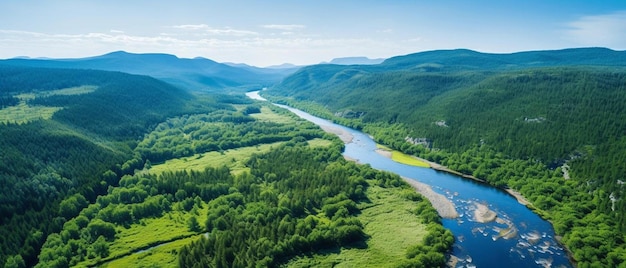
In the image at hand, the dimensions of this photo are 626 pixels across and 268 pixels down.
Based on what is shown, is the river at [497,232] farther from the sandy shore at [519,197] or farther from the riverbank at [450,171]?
the riverbank at [450,171]

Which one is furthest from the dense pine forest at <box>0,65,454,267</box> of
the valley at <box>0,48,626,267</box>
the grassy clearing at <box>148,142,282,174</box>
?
the grassy clearing at <box>148,142,282,174</box>

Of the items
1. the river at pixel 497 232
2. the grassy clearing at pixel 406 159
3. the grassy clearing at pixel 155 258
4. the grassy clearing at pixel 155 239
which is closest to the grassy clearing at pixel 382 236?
the river at pixel 497 232

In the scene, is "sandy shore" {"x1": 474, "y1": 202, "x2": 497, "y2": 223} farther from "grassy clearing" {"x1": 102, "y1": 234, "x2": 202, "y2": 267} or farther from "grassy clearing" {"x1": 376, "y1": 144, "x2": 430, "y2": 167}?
"grassy clearing" {"x1": 102, "y1": 234, "x2": 202, "y2": 267}

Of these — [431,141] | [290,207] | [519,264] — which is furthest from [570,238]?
[431,141]

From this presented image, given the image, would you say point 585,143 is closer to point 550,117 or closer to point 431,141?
point 550,117

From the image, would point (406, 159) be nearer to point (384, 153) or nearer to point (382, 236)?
point (384, 153)
